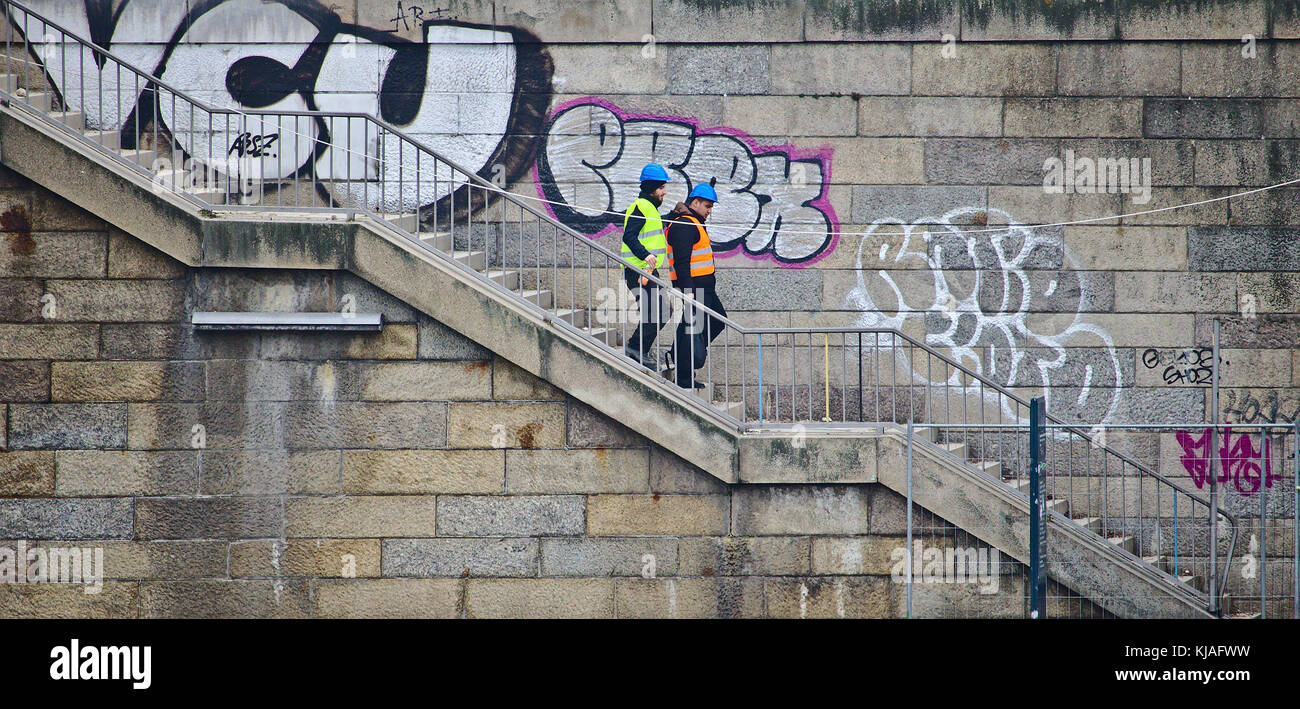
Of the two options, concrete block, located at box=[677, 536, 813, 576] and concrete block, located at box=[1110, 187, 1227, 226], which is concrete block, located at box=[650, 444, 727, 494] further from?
concrete block, located at box=[1110, 187, 1227, 226]

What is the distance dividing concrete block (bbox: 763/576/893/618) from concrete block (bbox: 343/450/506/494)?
6.74 ft

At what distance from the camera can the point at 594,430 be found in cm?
757

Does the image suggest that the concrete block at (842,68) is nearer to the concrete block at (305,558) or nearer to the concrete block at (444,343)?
the concrete block at (444,343)

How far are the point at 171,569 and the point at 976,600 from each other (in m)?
5.50

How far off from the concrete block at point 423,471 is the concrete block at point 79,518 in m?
1.56

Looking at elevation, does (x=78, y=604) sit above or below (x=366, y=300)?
below

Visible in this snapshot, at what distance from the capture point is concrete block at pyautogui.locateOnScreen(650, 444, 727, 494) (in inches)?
297

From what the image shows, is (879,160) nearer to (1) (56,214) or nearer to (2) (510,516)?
(2) (510,516)

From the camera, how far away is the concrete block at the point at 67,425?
7.61 metres

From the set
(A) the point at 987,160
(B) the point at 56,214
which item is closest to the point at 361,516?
(B) the point at 56,214

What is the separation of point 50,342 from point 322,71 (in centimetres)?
294

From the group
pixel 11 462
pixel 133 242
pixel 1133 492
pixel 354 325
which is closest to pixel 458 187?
pixel 354 325

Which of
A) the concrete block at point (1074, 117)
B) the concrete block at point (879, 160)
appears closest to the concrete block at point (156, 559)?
the concrete block at point (879, 160)

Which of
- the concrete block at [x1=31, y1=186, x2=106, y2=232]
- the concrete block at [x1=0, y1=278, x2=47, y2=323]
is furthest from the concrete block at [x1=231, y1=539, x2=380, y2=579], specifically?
the concrete block at [x1=31, y1=186, x2=106, y2=232]
